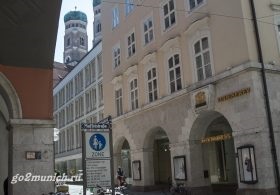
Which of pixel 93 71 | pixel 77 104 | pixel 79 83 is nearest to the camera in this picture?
pixel 93 71

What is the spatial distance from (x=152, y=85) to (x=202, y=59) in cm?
522

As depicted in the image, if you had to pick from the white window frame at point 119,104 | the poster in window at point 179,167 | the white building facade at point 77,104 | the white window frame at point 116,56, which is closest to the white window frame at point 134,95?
the white window frame at point 119,104

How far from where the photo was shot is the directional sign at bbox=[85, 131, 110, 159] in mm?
7812

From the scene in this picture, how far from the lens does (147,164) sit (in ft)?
81.2

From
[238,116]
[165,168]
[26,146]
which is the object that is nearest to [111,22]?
[165,168]

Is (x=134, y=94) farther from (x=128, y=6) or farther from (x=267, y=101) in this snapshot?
(x=267, y=101)

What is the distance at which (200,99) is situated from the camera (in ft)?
62.2

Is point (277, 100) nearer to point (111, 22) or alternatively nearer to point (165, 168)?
point (165, 168)

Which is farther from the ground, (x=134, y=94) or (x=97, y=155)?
(x=134, y=94)

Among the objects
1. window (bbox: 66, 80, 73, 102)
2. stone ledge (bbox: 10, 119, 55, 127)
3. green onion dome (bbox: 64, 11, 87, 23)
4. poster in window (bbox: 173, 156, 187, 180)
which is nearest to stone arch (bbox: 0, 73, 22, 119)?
stone ledge (bbox: 10, 119, 55, 127)

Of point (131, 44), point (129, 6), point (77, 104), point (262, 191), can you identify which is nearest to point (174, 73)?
point (131, 44)

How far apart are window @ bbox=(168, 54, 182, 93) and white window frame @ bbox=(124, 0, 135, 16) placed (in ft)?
22.9

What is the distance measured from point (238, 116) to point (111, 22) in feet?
56.2

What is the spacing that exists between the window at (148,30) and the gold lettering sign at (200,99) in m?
6.75
